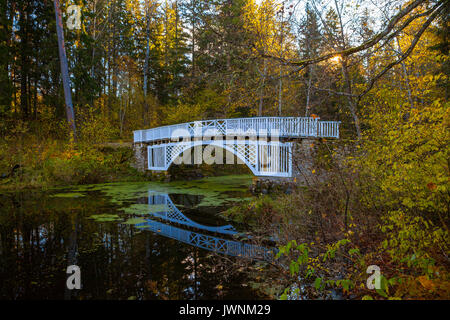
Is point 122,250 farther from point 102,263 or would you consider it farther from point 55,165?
point 55,165

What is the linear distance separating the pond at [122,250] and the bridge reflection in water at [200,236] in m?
0.02

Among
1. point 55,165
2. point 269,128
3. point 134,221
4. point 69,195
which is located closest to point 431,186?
point 134,221

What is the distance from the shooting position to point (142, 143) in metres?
19.6

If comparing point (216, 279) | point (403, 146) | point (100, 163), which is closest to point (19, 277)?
point (216, 279)

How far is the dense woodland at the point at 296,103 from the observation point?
3.16m

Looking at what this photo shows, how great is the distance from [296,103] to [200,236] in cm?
960

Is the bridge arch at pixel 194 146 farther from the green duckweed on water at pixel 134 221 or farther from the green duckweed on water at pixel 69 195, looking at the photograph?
the green duckweed on water at pixel 69 195

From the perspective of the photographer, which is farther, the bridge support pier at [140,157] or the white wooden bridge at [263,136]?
the bridge support pier at [140,157]

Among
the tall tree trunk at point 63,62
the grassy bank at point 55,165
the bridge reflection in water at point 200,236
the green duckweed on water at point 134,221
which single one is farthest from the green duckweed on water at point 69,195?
the green duckweed on water at point 134,221

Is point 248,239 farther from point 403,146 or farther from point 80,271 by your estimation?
point 403,146

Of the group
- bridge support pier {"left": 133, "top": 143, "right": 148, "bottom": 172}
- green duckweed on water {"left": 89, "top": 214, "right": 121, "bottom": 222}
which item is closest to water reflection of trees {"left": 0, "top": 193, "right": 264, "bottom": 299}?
green duckweed on water {"left": 89, "top": 214, "right": 121, "bottom": 222}

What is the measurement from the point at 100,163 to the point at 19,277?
13.8m
